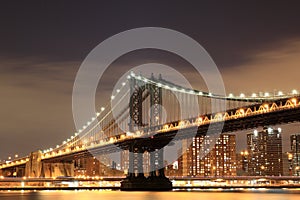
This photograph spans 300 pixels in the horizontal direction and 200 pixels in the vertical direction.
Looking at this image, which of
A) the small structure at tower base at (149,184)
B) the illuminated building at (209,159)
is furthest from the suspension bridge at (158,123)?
the illuminated building at (209,159)

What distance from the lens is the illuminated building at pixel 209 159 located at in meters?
178

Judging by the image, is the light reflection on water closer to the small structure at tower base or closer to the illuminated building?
the small structure at tower base

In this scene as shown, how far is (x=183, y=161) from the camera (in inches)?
7239

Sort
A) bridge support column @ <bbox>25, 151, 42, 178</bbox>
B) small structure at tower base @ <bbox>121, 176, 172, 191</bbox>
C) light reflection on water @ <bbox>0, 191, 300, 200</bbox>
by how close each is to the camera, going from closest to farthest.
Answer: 1. light reflection on water @ <bbox>0, 191, 300, 200</bbox>
2. small structure at tower base @ <bbox>121, 176, 172, 191</bbox>
3. bridge support column @ <bbox>25, 151, 42, 178</bbox>

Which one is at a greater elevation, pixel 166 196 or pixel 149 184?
pixel 149 184

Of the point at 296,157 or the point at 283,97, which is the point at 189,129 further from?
the point at 296,157

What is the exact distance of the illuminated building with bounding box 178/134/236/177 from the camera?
7003 inches

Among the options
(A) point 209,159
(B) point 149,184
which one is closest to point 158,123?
(B) point 149,184

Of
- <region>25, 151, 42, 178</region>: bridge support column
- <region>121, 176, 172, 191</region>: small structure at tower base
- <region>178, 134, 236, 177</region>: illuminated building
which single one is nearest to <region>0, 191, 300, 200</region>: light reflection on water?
<region>121, 176, 172, 191</region>: small structure at tower base

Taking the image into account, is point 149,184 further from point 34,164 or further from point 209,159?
point 209,159

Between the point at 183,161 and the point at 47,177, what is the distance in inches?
3009

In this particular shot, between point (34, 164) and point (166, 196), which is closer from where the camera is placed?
point (166, 196)

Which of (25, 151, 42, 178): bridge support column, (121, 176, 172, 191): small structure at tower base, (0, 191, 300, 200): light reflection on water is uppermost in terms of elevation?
(25, 151, 42, 178): bridge support column

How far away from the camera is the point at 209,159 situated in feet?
600
